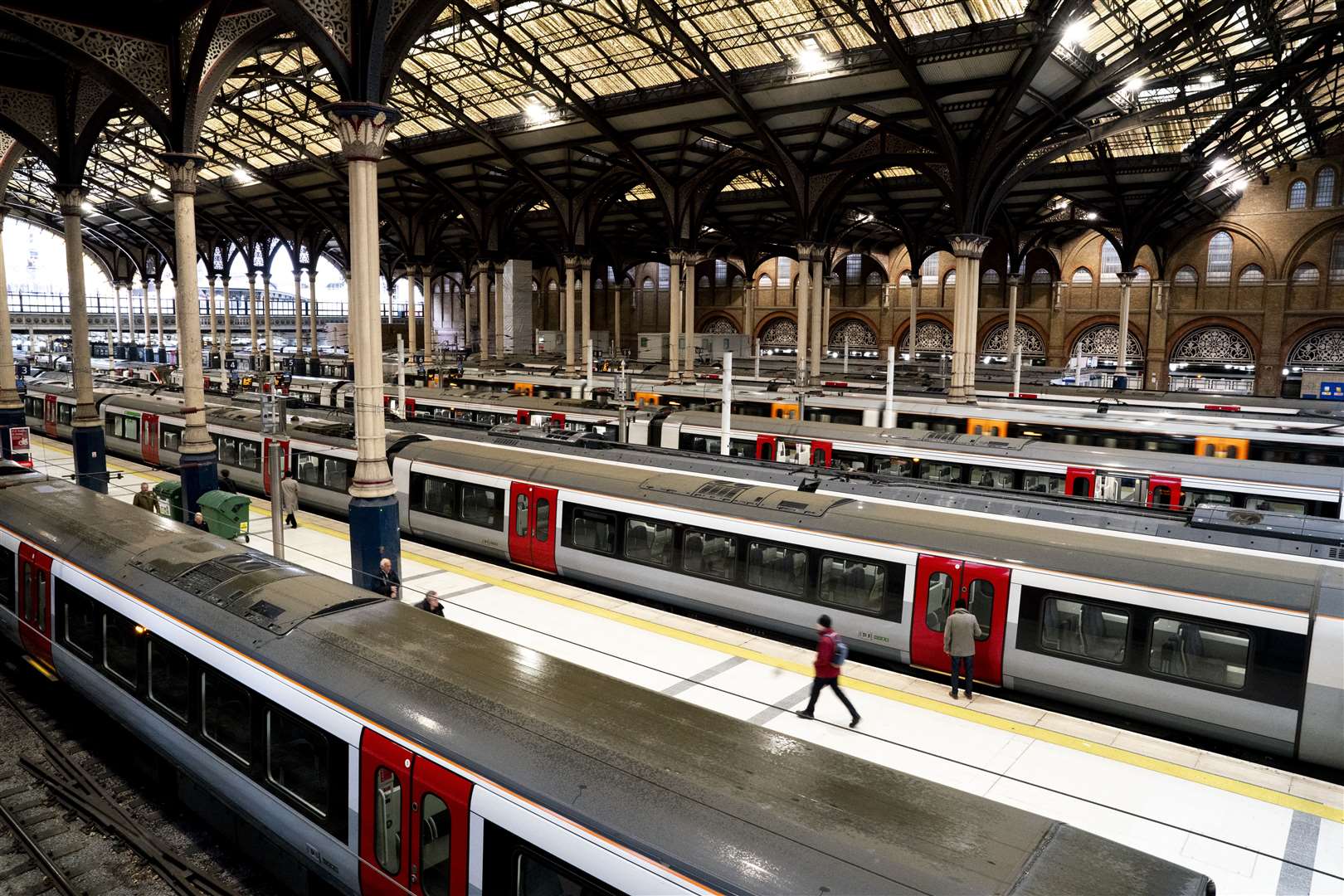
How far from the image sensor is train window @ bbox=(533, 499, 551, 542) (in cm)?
1598

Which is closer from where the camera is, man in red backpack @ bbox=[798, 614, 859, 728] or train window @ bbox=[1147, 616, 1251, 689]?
train window @ bbox=[1147, 616, 1251, 689]

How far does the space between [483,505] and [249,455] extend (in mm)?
10938

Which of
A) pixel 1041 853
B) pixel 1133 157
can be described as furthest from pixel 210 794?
pixel 1133 157

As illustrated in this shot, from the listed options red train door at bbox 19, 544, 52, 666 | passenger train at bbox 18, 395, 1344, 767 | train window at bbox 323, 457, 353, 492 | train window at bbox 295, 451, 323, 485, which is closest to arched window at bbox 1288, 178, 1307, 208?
passenger train at bbox 18, 395, 1344, 767

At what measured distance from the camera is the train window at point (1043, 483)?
17.9 meters

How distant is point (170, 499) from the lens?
20.2m

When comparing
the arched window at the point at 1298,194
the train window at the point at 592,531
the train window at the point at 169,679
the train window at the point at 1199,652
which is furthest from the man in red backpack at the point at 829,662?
the arched window at the point at 1298,194

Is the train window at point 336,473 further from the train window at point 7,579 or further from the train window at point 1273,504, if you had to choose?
the train window at point 1273,504

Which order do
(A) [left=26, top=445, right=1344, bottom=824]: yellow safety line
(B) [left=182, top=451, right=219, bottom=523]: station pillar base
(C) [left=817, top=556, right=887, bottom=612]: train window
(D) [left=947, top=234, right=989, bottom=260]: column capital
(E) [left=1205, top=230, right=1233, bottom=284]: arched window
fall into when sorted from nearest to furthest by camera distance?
1. (A) [left=26, top=445, right=1344, bottom=824]: yellow safety line
2. (C) [left=817, top=556, right=887, bottom=612]: train window
3. (B) [left=182, top=451, right=219, bottom=523]: station pillar base
4. (D) [left=947, top=234, right=989, bottom=260]: column capital
5. (E) [left=1205, top=230, right=1233, bottom=284]: arched window

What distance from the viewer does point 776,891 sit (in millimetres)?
4215

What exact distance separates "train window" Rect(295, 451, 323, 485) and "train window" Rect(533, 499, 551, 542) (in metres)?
8.43

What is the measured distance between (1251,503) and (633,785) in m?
15.7

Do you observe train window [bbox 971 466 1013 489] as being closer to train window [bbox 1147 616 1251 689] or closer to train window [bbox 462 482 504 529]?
train window [bbox 1147 616 1251 689]

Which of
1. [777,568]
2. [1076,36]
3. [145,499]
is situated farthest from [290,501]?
[1076,36]
